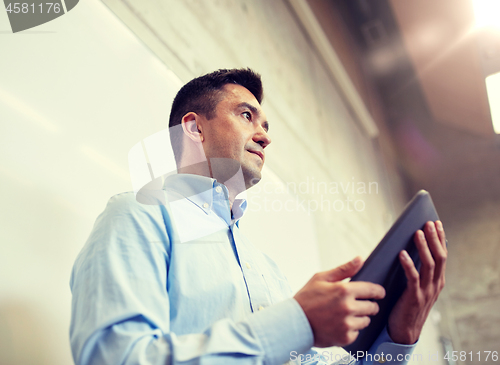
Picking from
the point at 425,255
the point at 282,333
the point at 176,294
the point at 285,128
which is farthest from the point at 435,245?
the point at 285,128

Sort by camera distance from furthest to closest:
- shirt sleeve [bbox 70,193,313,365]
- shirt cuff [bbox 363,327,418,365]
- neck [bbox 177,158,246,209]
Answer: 1. neck [bbox 177,158,246,209]
2. shirt cuff [bbox 363,327,418,365]
3. shirt sleeve [bbox 70,193,313,365]

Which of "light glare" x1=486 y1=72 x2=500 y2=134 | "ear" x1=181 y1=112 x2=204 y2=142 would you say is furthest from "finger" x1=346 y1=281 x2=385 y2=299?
"light glare" x1=486 y1=72 x2=500 y2=134

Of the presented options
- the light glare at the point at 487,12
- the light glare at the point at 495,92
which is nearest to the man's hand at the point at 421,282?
the light glare at the point at 495,92

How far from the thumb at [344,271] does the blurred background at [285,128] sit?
467 mm

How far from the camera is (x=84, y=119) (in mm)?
811

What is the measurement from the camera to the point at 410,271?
0.59 m

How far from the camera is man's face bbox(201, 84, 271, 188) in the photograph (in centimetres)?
90

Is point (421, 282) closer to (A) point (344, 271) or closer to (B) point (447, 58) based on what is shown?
(A) point (344, 271)

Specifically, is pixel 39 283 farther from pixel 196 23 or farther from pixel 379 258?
pixel 196 23

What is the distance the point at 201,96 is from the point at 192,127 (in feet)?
0.36

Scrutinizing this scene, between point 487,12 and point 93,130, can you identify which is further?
point 487,12

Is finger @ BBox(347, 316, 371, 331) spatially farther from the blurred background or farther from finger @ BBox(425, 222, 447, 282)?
the blurred background

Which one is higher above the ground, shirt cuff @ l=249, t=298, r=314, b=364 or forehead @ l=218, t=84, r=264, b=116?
forehead @ l=218, t=84, r=264, b=116

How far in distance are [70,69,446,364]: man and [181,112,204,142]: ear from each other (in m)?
0.02
